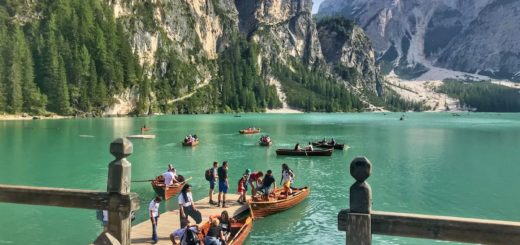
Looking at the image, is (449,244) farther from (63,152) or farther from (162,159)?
(63,152)

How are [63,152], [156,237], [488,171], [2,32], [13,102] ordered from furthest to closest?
Answer: [2,32], [13,102], [63,152], [488,171], [156,237]

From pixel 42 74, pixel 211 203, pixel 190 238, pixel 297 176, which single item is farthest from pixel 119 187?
pixel 42 74

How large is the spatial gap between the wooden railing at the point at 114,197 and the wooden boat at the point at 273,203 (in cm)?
2198

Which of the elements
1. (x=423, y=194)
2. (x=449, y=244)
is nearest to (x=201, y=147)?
(x=423, y=194)

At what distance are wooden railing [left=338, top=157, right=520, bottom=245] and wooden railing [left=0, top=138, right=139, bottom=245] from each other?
4859 mm

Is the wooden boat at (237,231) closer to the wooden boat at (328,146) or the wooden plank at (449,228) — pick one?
the wooden plank at (449,228)

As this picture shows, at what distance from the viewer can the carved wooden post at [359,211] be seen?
360 inches

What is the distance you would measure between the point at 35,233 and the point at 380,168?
4892cm

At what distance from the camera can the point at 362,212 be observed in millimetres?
9211

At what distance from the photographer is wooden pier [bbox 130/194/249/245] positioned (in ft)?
79.3

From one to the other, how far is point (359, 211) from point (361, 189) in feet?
1.45

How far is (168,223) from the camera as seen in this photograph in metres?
27.8

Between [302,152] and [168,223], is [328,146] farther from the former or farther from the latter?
[168,223]

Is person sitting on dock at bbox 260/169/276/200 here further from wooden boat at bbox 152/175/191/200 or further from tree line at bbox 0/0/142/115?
tree line at bbox 0/0/142/115
